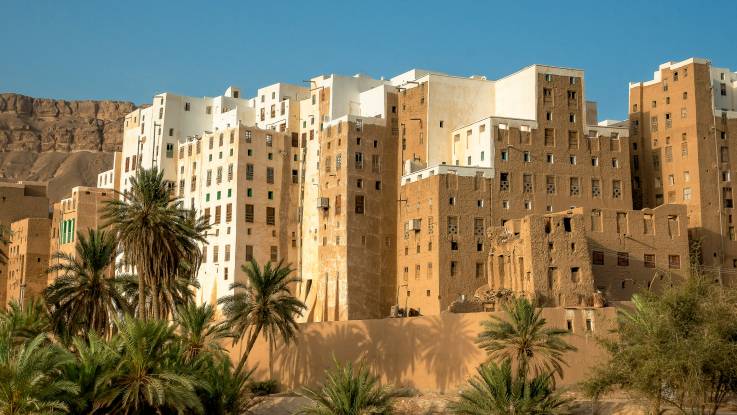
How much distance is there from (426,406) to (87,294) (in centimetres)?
2006

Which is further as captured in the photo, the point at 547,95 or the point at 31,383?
the point at 547,95

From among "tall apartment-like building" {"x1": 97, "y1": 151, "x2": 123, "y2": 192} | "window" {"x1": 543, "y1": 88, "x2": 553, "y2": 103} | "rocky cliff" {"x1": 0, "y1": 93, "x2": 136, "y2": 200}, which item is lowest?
"tall apartment-like building" {"x1": 97, "y1": 151, "x2": 123, "y2": 192}

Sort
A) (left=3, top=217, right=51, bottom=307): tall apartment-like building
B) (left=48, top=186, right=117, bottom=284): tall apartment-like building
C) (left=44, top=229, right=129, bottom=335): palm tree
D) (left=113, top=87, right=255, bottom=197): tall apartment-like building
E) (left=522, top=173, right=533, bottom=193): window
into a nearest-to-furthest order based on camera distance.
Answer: (left=44, top=229, right=129, bottom=335): palm tree
(left=522, top=173, right=533, bottom=193): window
(left=113, top=87, right=255, bottom=197): tall apartment-like building
(left=48, top=186, right=117, bottom=284): tall apartment-like building
(left=3, top=217, right=51, bottom=307): tall apartment-like building

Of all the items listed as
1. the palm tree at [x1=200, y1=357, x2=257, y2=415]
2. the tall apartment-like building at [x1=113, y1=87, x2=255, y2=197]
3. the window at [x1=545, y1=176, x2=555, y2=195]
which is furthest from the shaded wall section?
the tall apartment-like building at [x1=113, y1=87, x2=255, y2=197]

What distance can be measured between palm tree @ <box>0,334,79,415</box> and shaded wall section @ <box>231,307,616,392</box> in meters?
25.2

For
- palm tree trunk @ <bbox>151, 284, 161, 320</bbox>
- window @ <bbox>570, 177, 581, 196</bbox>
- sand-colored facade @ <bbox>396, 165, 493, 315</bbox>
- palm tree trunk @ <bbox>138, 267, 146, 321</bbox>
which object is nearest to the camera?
palm tree trunk @ <bbox>138, 267, 146, 321</bbox>

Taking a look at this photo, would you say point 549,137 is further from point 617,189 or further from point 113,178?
point 113,178

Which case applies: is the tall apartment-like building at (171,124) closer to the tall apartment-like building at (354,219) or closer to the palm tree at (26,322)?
the tall apartment-like building at (354,219)

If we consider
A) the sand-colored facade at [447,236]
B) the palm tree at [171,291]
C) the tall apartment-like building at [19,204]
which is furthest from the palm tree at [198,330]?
the tall apartment-like building at [19,204]

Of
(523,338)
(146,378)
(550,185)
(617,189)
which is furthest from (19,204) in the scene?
(146,378)

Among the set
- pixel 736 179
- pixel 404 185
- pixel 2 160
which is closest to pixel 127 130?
pixel 404 185

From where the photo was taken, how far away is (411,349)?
6212 cm

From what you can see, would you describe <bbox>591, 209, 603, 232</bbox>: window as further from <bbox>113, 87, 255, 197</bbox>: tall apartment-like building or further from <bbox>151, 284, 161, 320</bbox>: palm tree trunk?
<bbox>113, 87, 255, 197</bbox>: tall apartment-like building

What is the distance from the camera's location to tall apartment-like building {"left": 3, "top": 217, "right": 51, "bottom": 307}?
329 feet
